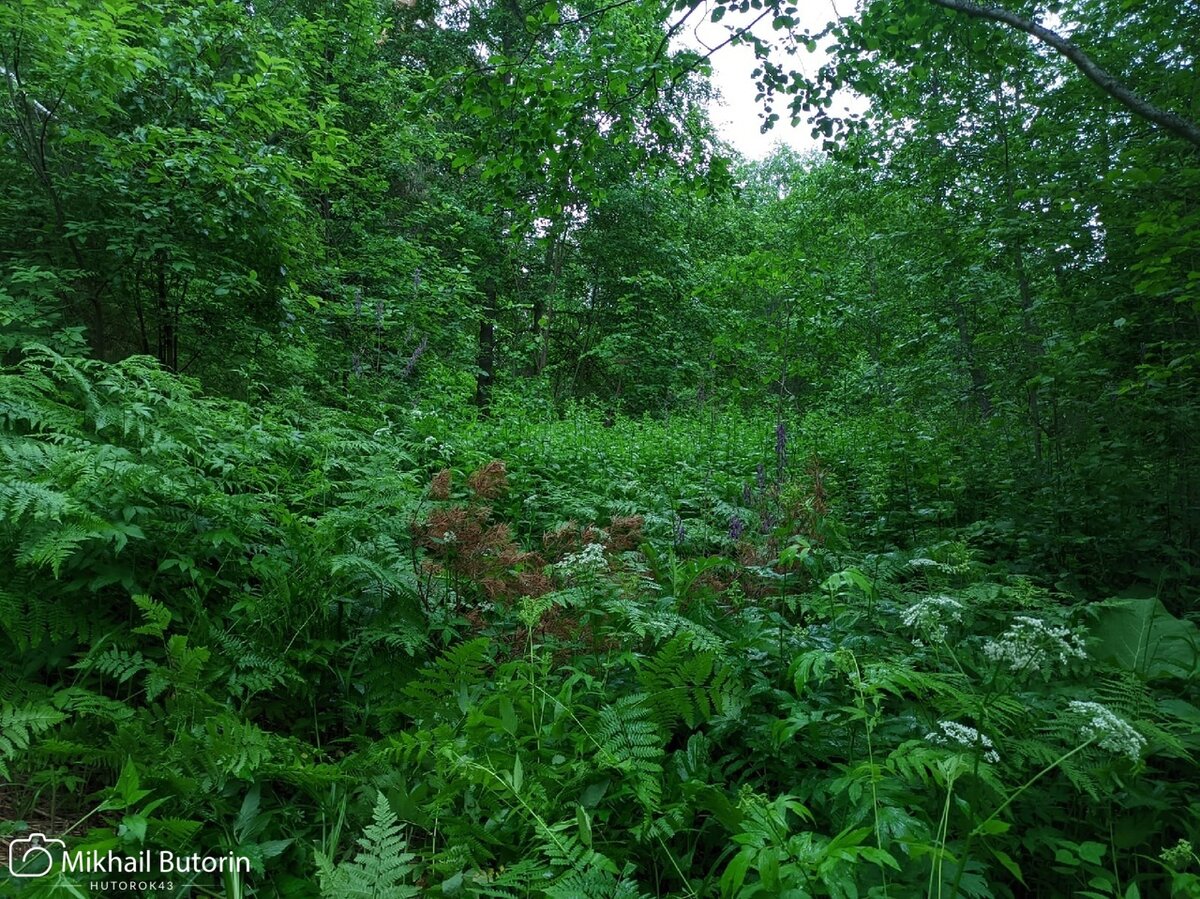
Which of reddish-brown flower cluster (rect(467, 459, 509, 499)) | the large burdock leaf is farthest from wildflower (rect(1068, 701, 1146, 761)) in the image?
reddish-brown flower cluster (rect(467, 459, 509, 499))

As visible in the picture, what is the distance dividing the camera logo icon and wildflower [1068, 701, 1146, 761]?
2.73 m

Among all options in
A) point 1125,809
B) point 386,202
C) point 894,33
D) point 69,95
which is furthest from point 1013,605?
point 386,202

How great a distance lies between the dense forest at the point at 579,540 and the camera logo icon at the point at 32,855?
21 millimetres

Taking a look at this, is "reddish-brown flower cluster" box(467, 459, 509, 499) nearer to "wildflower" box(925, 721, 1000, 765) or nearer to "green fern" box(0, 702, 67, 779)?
"green fern" box(0, 702, 67, 779)

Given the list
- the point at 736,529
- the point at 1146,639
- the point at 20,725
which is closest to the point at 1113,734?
the point at 1146,639

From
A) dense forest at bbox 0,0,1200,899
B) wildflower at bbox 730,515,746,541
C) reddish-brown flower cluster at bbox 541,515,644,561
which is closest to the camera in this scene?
dense forest at bbox 0,0,1200,899

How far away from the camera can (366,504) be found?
126 inches

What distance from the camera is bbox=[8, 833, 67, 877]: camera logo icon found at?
1649 mm

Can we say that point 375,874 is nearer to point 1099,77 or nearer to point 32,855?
point 32,855

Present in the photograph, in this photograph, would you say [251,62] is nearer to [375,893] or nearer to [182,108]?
[182,108]

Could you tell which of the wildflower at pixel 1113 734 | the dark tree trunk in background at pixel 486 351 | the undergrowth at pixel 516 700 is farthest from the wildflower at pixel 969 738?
the dark tree trunk in background at pixel 486 351

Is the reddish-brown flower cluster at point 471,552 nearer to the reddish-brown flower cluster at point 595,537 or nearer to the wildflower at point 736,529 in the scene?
the reddish-brown flower cluster at point 595,537

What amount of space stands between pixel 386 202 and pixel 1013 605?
30.9 feet

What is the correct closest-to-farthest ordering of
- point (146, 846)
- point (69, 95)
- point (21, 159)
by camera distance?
point (146, 846), point (69, 95), point (21, 159)
